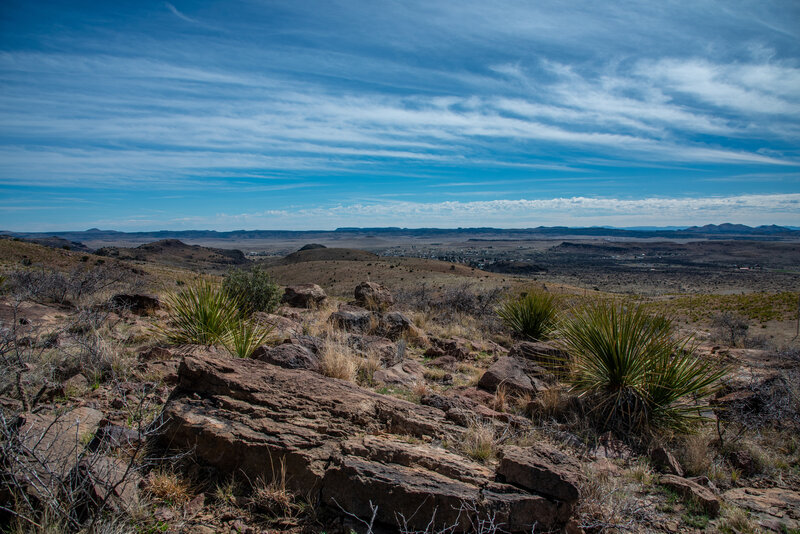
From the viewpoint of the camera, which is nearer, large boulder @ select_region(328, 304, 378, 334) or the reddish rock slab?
the reddish rock slab

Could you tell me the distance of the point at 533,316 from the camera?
34.4 ft

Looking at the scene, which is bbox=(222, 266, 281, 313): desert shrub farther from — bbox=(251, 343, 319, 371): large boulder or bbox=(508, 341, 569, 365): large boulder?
bbox=(508, 341, 569, 365): large boulder

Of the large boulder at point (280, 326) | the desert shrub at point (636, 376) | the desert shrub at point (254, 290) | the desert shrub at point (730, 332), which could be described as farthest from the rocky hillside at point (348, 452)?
the desert shrub at point (730, 332)

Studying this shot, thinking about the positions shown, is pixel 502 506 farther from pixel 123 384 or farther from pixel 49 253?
pixel 49 253

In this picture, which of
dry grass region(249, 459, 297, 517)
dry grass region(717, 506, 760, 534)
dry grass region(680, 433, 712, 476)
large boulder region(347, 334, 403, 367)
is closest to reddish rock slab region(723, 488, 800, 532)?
dry grass region(717, 506, 760, 534)

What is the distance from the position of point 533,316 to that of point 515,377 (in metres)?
4.78

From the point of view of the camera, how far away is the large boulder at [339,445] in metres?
2.93

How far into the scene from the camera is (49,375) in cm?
474

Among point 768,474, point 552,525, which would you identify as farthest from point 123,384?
point 768,474

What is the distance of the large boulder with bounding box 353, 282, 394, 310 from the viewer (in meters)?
12.3

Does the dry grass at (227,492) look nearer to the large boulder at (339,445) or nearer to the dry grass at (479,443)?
the large boulder at (339,445)

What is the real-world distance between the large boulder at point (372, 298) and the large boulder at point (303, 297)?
135cm

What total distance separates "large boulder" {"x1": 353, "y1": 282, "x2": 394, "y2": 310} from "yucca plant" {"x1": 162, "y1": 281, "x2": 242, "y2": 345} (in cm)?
560

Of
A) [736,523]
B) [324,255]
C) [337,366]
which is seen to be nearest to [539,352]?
[337,366]
